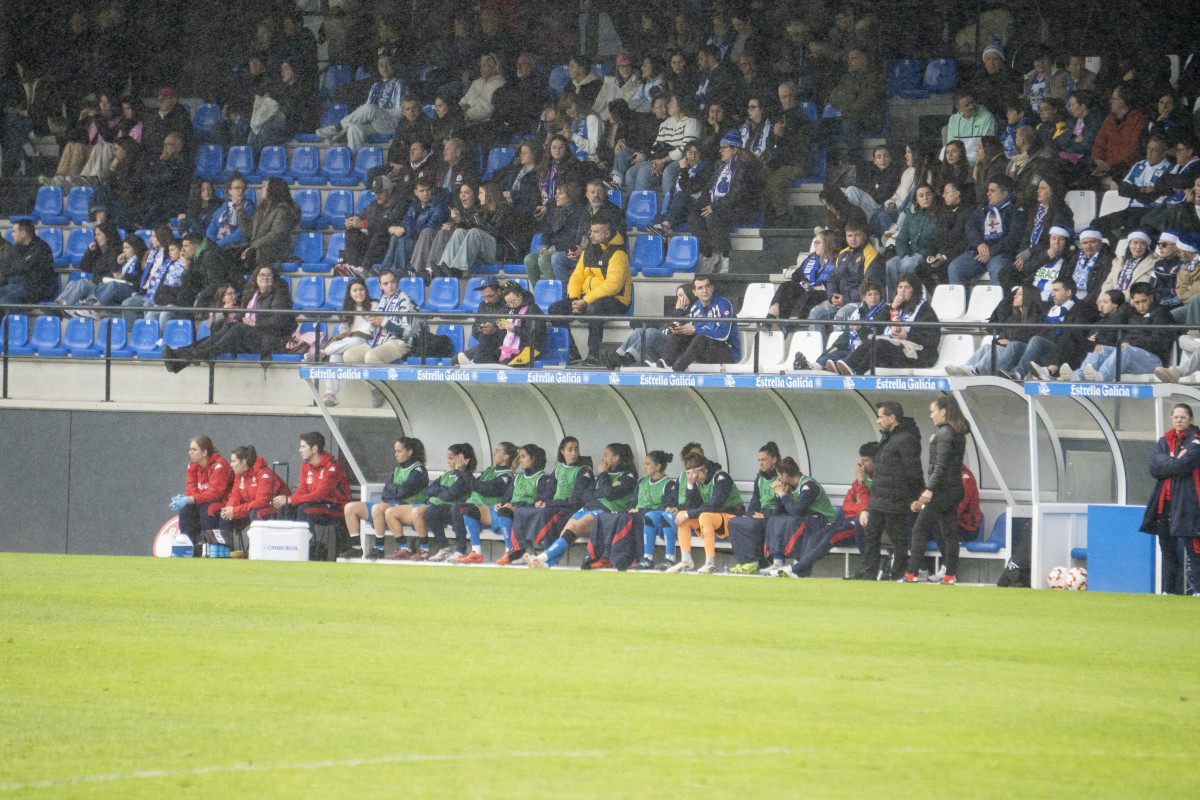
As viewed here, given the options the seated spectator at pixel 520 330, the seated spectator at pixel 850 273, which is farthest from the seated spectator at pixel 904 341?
the seated spectator at pixel 520 330

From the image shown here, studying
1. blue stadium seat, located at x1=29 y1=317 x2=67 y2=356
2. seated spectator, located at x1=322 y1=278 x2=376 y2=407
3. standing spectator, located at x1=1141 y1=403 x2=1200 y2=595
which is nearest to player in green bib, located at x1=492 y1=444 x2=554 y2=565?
seated spectator, located at x1=322 y1=278 x2=376 y2=407

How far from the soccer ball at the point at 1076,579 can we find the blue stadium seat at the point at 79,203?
1550cm

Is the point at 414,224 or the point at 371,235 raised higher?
the point at 414,224

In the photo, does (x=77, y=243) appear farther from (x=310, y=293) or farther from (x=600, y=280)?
(x=600, y=280)

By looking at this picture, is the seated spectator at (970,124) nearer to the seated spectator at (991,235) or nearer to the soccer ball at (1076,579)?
the seated spectator at (991,235)

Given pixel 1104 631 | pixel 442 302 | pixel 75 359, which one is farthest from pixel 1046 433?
pixel 75 359

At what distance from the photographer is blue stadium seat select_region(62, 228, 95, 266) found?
21938 millimetres

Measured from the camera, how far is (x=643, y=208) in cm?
1984

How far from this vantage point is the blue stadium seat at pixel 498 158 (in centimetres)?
2155

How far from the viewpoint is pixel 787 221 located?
1936cm

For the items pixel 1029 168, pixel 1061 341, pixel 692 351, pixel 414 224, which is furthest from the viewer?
pixel 414 224

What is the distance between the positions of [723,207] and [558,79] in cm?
544

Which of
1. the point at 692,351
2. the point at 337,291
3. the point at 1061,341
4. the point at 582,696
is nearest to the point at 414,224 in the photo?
the point at 337,291

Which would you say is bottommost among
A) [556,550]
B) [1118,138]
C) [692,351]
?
[556,550]
